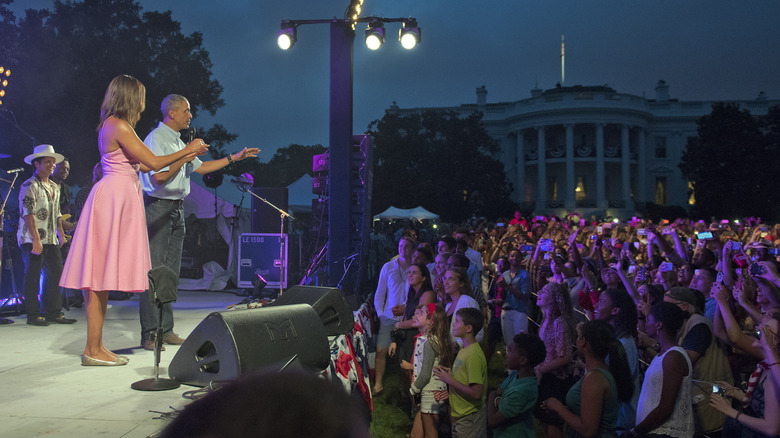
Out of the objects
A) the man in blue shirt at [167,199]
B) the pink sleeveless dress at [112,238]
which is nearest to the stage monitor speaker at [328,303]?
the man in blue shirt at [167,199]

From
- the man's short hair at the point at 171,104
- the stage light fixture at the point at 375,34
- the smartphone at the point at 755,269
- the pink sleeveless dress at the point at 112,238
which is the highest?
the stage light fixture at the point at 375,34

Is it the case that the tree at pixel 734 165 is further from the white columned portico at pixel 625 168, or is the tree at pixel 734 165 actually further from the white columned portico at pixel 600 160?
the white columned portico at pixel 625 168

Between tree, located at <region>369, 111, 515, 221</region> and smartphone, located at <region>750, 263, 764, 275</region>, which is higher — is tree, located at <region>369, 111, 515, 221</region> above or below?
above

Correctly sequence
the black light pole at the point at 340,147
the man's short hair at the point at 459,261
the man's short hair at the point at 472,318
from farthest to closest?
the black light pole at the point at 340,147, the man's short hair at the point at 459,261, the man's short hair at the point at 472,318

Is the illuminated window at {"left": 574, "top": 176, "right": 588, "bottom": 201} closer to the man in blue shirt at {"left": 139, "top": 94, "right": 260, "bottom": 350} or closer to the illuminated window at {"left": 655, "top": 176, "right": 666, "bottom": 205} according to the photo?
the illuminated window at {"left": 655, "top": 176, "right": 666, "bottom": 205}

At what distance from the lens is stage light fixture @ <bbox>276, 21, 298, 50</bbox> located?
10406 millimetres

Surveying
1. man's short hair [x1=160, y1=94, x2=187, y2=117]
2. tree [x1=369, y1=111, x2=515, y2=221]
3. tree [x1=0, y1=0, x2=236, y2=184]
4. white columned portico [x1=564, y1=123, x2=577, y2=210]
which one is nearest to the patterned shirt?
man's short hair [x1=160, y1=94, x2=187, y2=117]

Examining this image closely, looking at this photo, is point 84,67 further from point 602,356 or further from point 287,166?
point 287,166

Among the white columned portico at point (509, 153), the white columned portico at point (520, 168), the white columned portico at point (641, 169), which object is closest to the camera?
the white columned portico at point (641, 169)

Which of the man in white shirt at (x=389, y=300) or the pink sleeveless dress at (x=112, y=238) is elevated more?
the pink sleeveless dress at (x=112, y=238)

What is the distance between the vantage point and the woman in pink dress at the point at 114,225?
3969mm

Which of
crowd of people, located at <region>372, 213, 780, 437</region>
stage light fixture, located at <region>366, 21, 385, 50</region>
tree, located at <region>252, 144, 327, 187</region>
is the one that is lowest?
crowd of people, located at <region>372, 213, 780, 437</region>

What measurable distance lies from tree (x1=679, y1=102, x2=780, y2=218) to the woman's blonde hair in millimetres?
47214

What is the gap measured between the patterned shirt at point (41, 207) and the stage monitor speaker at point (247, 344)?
433 cm
